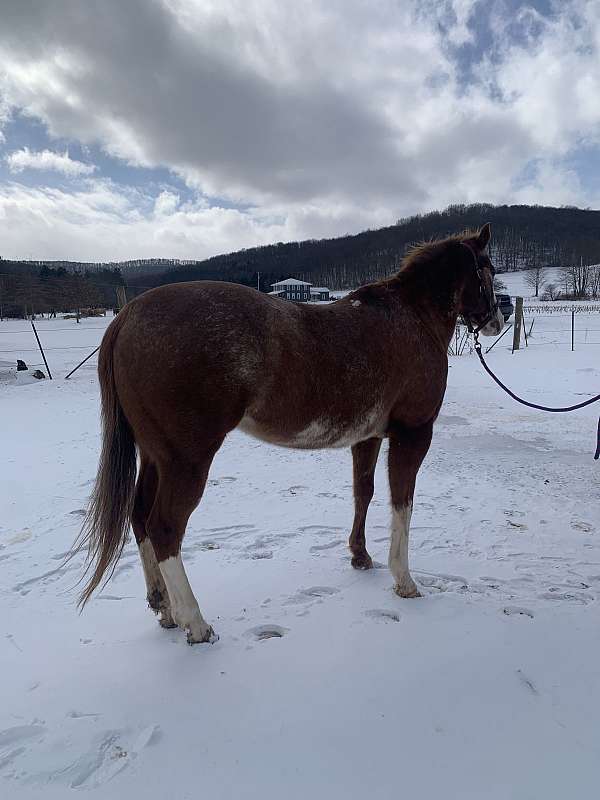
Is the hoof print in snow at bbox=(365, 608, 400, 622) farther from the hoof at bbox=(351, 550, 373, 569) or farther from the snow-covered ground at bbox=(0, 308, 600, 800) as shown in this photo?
the hoof at bbox=(351, 550, 373, 569)

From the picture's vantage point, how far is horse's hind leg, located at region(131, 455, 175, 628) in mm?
2340

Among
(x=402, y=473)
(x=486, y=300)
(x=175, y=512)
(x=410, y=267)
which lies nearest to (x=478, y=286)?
(x=486, y=300)

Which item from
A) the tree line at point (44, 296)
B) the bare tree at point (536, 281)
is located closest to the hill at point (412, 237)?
the bare tree at point (536, 281)

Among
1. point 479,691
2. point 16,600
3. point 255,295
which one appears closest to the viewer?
point 479,691

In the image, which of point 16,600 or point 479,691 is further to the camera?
point 16,600

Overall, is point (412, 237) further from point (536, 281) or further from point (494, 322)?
point (494, 322)

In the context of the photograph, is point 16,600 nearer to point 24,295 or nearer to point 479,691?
point 479,691

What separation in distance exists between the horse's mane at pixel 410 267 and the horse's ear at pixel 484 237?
0.04m

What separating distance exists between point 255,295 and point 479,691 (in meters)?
2.09

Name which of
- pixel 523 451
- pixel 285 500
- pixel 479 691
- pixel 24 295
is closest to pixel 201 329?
pixel 479 691

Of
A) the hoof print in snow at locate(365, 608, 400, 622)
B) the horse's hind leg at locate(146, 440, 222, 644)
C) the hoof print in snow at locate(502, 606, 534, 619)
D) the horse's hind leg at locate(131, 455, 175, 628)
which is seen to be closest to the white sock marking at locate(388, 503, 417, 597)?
the hoof print in snow at locate(365, 608, 400, 622)

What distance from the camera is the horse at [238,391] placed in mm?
1948

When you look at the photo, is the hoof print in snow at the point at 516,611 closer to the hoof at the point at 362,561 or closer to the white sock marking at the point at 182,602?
the hoof at the point at 362,561

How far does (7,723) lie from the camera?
1693mm
